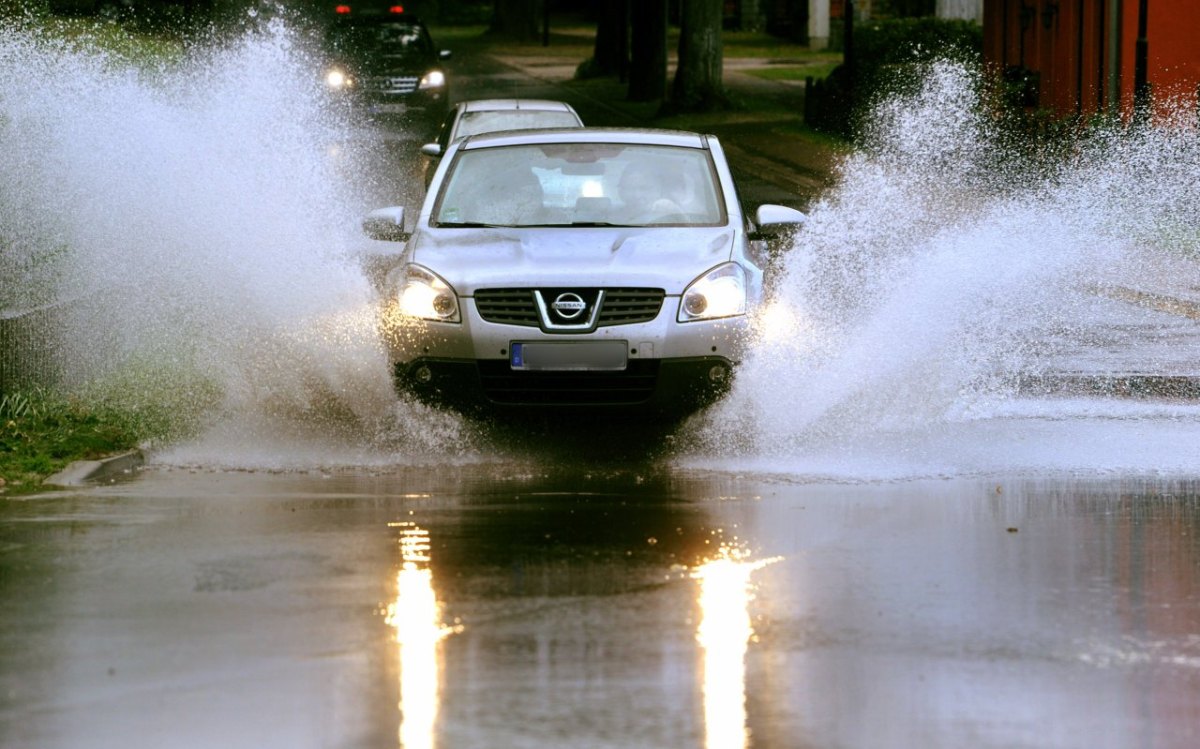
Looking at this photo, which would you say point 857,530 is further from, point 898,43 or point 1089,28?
point 898,43

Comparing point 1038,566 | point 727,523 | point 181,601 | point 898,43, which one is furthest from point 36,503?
point 898,43

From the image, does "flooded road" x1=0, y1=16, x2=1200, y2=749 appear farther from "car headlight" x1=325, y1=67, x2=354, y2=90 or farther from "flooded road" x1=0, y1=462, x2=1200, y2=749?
"car headlight" x1=325, y1=67, x2=354, y2=90

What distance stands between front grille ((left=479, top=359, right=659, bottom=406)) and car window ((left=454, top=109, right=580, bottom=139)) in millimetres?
10852

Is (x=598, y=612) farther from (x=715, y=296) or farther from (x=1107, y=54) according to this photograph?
(x=1107, y=54)

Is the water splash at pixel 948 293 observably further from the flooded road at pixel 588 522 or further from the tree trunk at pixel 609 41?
the tree trunk at pixel 609 41

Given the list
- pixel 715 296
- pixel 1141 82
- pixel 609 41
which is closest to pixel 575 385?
pixel 715 296

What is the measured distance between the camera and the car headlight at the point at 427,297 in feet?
33.6

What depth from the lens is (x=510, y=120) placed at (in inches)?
834

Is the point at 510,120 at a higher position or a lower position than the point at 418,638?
higher

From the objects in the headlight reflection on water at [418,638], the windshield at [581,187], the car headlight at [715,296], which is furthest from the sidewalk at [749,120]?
the headlight reflection on water at [418,638]

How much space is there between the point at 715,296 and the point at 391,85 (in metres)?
24.9

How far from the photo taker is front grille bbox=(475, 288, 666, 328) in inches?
398

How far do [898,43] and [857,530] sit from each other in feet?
84.1

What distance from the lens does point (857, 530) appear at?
8.33 m
